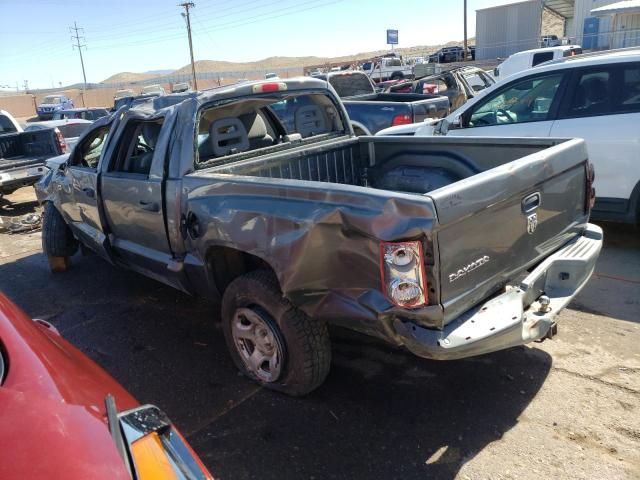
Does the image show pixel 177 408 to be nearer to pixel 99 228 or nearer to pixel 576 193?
pixel 99 228

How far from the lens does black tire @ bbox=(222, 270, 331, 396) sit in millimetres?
3162

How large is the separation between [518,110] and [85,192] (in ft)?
15.7

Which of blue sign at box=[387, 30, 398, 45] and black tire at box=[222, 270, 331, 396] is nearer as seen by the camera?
black tire at box=[222, 270, 331, 396]

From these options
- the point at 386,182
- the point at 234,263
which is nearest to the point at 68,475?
the point at 234,263

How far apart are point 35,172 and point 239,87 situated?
23.7 feet

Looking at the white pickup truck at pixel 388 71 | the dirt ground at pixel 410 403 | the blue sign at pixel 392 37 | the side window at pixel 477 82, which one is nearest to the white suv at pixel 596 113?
the dirt ground at pixel 410 403

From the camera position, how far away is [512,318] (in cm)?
276

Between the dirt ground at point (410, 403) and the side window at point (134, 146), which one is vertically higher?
the side window at point (134, 146)

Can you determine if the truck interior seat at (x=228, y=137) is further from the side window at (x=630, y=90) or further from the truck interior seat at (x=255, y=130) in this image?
the side window at (x=630, y=90)

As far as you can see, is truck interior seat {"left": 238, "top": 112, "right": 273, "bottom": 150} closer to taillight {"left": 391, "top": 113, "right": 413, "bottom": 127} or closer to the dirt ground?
the dirt ground

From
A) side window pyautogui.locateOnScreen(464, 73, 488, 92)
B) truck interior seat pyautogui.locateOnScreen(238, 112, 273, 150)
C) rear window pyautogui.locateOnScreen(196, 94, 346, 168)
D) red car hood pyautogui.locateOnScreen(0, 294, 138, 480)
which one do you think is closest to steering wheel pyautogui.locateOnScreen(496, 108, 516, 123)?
rear window pyautogui.locateOnScreen(196, 94, 346, 168)

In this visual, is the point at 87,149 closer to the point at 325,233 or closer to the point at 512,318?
the point at 325,233

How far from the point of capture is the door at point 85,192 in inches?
198

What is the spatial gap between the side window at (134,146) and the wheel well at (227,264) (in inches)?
53.7
